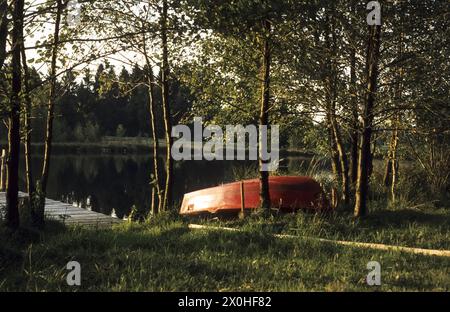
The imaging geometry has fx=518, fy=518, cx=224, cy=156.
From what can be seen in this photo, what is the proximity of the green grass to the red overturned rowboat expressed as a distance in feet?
7.18

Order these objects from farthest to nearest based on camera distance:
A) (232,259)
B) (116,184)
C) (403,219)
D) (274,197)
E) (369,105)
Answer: (116,184) → (274,197) → (403,219) → (369,105) → (232,259)

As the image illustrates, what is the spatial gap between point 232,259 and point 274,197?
5.56 metres

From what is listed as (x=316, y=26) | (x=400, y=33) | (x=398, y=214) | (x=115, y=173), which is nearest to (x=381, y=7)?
(x=400, y=33)

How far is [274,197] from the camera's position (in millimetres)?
12523

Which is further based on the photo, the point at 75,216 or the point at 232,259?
the point at 75,216

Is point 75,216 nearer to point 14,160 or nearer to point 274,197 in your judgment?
point 274,197

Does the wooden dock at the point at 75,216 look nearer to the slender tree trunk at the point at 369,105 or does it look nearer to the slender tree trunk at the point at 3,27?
the slender tree trunk at the point at 369,105

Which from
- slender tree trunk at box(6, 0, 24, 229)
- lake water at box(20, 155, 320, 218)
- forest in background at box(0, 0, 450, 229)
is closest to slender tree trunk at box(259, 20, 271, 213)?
forest in background at box(0, 0, 450, 229)

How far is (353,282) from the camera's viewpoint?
5.98 meters

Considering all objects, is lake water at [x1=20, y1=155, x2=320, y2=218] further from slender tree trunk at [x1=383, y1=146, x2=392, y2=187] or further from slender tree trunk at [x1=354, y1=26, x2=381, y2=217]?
slender tree trunk at [x1=354, y1=26, x2=381, y2=217]

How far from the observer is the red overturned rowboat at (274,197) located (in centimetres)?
1216

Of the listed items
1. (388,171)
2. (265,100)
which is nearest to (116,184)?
(388,171)

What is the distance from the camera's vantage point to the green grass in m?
5.91

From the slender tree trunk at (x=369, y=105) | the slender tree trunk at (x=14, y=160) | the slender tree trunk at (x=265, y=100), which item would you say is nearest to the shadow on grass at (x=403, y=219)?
the slender tree trunk at (x=369, y=105)
